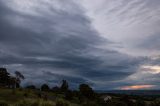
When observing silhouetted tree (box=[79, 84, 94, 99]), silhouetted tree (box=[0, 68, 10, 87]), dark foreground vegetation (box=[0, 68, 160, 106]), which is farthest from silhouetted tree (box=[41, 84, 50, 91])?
silhouetted tree (box=[79, 84, 94, 99])

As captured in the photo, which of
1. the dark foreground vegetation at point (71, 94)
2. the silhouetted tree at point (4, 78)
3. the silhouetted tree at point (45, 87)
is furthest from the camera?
the silhouetted tree at point (45, 87)

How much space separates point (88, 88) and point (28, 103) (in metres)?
66.3

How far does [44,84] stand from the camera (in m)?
134

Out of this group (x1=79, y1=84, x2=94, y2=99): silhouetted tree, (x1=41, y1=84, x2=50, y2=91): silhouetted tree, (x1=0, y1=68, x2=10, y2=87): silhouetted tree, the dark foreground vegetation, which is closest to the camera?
the dark foreground vegetation

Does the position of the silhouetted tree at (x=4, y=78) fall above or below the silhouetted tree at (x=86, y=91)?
above

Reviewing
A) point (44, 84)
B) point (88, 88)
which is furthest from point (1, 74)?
point (88, 88)

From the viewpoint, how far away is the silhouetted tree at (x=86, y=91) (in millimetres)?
95550

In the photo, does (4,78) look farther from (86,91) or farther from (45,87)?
(86,91)

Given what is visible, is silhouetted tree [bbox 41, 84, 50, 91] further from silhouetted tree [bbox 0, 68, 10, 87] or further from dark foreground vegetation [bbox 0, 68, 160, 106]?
silhouetted tree [bbox 0, 68, 10, 87]

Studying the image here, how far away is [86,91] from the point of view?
9738 centimetres

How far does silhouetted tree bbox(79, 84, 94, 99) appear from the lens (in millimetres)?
95550

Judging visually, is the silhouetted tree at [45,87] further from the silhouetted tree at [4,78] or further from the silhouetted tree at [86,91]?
the silhouetted tree at [86,91]

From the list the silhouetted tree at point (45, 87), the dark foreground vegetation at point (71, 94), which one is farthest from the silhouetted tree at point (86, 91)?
the silhouetted tree at point (45, 87)

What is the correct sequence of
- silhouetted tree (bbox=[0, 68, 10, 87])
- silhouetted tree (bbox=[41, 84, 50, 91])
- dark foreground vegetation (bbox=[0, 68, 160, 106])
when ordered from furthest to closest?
silhouetted tree (bbox=[41, 84, 50, 91]) < silhouetted tree (bbox=[0, 68, 10, 87]) < dark foreground vegetation (bbox=[0, 68, 160, 106])
